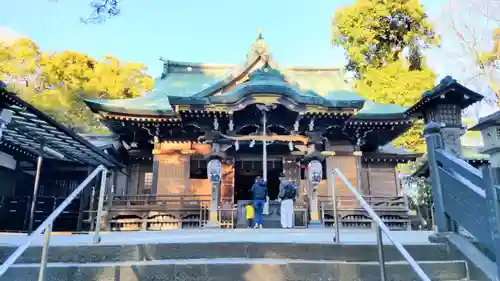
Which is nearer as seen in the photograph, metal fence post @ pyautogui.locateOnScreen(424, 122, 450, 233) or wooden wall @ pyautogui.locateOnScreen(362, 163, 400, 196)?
metal fence post @ pyautogui.locateOnScreen(424, 122, 450, 233)

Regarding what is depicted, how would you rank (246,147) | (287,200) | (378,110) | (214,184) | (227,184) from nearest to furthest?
1. (287,200)
2. (214,184)
3. (246,147)
4. (227,184)
5. (378,110)

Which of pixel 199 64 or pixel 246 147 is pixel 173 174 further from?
pixel 199 64

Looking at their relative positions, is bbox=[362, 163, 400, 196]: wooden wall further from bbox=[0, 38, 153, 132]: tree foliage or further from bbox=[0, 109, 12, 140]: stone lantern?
bbox=[0, 38, 153, 132]: tree foliage

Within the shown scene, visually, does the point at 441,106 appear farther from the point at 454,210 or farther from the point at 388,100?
the point at 388,100

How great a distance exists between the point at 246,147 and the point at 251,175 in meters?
5.06

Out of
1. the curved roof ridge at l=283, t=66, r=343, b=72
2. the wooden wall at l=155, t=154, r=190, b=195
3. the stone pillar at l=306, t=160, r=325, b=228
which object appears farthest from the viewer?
the curved roof ridge at l=283, t=66, r=343, b=72

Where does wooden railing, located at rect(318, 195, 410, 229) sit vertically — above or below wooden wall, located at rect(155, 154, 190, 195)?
below

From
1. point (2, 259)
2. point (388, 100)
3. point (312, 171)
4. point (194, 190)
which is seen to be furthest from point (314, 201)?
point (388, 100)

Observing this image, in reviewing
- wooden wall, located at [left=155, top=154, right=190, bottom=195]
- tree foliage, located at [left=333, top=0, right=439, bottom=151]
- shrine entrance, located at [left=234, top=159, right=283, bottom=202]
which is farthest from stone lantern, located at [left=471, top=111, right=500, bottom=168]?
tree foliage, located at [left=333, top=0, right=439, bottom=151]

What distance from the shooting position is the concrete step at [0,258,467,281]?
3.69 m

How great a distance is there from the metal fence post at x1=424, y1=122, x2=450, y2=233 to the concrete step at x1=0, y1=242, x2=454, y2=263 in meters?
0.45

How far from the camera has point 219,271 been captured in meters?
3.76

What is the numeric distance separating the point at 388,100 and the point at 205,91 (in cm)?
1478

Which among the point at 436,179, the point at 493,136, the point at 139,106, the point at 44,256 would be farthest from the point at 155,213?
the point at 493,136
